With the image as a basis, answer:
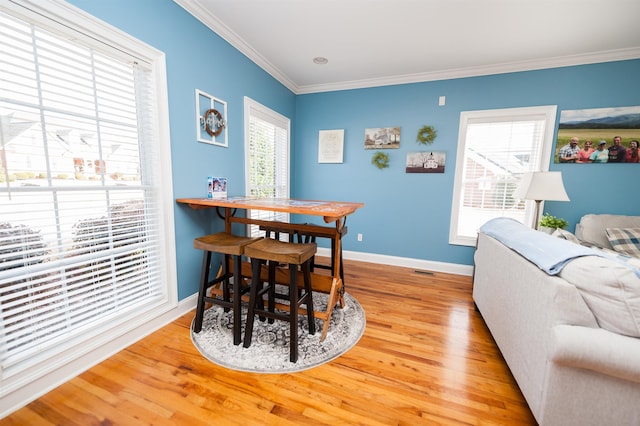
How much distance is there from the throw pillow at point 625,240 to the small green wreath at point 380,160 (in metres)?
2.30

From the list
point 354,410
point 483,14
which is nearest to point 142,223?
point 354,410

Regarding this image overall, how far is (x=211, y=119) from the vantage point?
7.55 ft

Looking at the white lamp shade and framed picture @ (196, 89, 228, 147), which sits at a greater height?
framed picture @ (196, 89, 228, 147)

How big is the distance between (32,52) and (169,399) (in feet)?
6.30

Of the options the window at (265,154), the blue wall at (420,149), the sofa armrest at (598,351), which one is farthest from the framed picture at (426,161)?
the sofa armrest at (598,351)

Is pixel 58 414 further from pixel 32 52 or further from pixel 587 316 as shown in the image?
pixel 587 316

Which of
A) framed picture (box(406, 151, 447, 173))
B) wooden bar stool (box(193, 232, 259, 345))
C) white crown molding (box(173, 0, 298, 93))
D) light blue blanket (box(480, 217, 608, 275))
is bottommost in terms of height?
wooden bar stool (box(193, 232, 259, 345))

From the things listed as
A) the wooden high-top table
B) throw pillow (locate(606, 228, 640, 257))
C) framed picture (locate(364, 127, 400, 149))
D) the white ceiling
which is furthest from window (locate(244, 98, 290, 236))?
throw pillow (locate(606, 228, 640, 257))

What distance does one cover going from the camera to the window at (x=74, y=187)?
1232 mm

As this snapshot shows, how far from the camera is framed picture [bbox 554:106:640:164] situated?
260 cm

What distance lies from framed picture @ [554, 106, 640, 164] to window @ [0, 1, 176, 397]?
13.1 ft

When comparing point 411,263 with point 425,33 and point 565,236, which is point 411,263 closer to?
point 565,236

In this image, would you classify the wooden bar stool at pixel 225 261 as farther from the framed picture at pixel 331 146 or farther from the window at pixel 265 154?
the framed picture at pixel 331 146

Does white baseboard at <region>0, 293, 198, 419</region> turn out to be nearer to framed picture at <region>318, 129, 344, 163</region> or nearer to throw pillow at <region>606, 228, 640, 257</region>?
framed picture at <region>318, 129, 344, 163</region>
